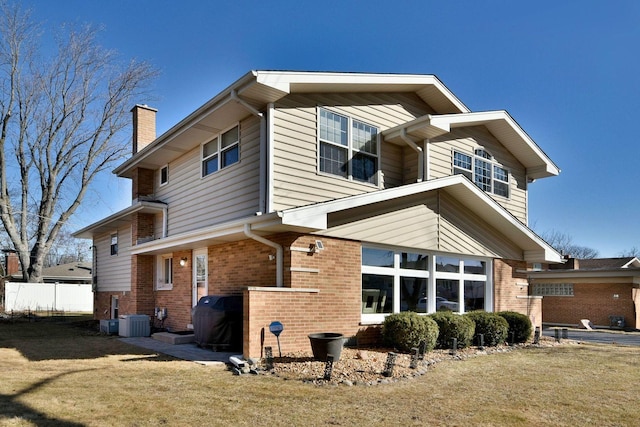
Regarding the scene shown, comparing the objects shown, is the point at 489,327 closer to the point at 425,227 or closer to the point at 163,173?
the point at 425,227

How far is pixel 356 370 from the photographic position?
8109 millimetres

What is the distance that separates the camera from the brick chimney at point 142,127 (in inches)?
695

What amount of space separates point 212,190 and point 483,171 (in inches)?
343

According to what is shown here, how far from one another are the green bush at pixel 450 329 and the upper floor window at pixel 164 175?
9.55m

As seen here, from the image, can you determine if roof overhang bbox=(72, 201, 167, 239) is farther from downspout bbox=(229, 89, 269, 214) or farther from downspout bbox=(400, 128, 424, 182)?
downspout bbox=(400, 128, 424, 182)

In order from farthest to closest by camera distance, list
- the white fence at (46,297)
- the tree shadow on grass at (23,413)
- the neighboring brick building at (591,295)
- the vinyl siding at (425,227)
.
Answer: the white fence at (46,297) < the neighboring brick building at (591,295) < the vinyl siding at (425,227) < the tree shadow on grass at (23,413)

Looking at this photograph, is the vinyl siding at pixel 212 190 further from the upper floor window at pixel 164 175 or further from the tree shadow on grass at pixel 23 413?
the tree shadow on grass at pixel 23 413

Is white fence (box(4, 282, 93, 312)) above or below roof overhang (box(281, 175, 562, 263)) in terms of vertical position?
below

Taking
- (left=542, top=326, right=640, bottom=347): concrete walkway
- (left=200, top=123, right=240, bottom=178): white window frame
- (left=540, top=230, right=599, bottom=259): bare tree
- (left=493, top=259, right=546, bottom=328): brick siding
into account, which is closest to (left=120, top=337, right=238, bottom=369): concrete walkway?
(left=200, top=123, right=240, bottom=178): white window frame

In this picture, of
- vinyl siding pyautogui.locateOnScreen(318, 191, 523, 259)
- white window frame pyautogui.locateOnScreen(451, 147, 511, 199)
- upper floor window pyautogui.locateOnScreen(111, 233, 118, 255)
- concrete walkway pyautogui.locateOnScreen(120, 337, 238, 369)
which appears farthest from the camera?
upper floor window pyautogui.locateOnScreen(111, 233, 118, 255)

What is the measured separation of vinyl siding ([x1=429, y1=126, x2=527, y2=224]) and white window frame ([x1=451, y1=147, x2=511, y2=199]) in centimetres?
11

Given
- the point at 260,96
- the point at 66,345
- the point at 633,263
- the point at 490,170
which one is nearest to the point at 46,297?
the point at 66,345

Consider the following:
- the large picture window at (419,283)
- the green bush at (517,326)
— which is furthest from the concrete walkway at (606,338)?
the large picture window at (419,283)

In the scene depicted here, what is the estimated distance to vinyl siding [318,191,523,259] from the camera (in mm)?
11156
